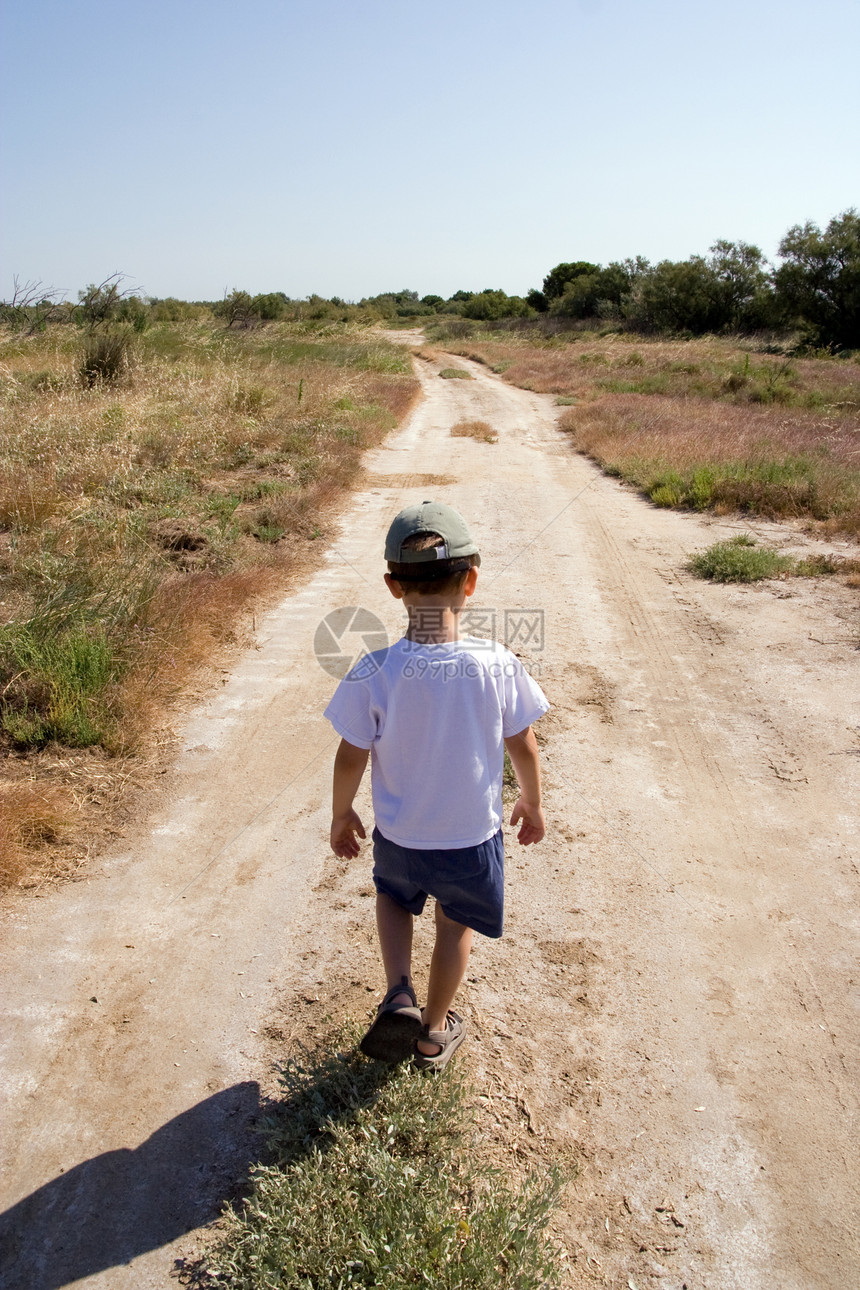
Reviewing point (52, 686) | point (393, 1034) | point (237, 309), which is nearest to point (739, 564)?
point (52, 686)

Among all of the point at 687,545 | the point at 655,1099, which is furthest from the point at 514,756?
the point at 687,545

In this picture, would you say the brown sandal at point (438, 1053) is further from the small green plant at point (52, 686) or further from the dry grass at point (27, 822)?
the small green plant at point (52, 686)

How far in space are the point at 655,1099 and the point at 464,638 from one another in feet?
4.44

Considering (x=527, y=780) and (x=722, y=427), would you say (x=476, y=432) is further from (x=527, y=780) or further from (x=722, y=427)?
(x=527, y=780)

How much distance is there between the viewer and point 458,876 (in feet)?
6.42

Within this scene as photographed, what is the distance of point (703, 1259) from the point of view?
1809 millimetres

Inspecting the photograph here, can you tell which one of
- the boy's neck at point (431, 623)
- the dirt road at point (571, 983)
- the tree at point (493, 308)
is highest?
the tree at point (493, 308)

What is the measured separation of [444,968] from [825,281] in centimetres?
3949

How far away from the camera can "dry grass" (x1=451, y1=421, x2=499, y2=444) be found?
14.1 metres

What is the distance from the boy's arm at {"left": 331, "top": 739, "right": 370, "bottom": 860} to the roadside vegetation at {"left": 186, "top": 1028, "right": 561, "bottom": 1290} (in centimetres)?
61

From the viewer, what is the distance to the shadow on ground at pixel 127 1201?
1.76 metres

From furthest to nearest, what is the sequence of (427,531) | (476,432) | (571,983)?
(476,432), (571,983), (427,531)

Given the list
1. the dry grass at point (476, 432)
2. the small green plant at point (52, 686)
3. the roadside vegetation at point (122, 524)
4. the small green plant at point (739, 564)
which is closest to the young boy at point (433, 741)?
the roadside vegetation at point (122, 524)

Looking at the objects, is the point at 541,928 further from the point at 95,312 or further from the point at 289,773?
the point at 95,312
